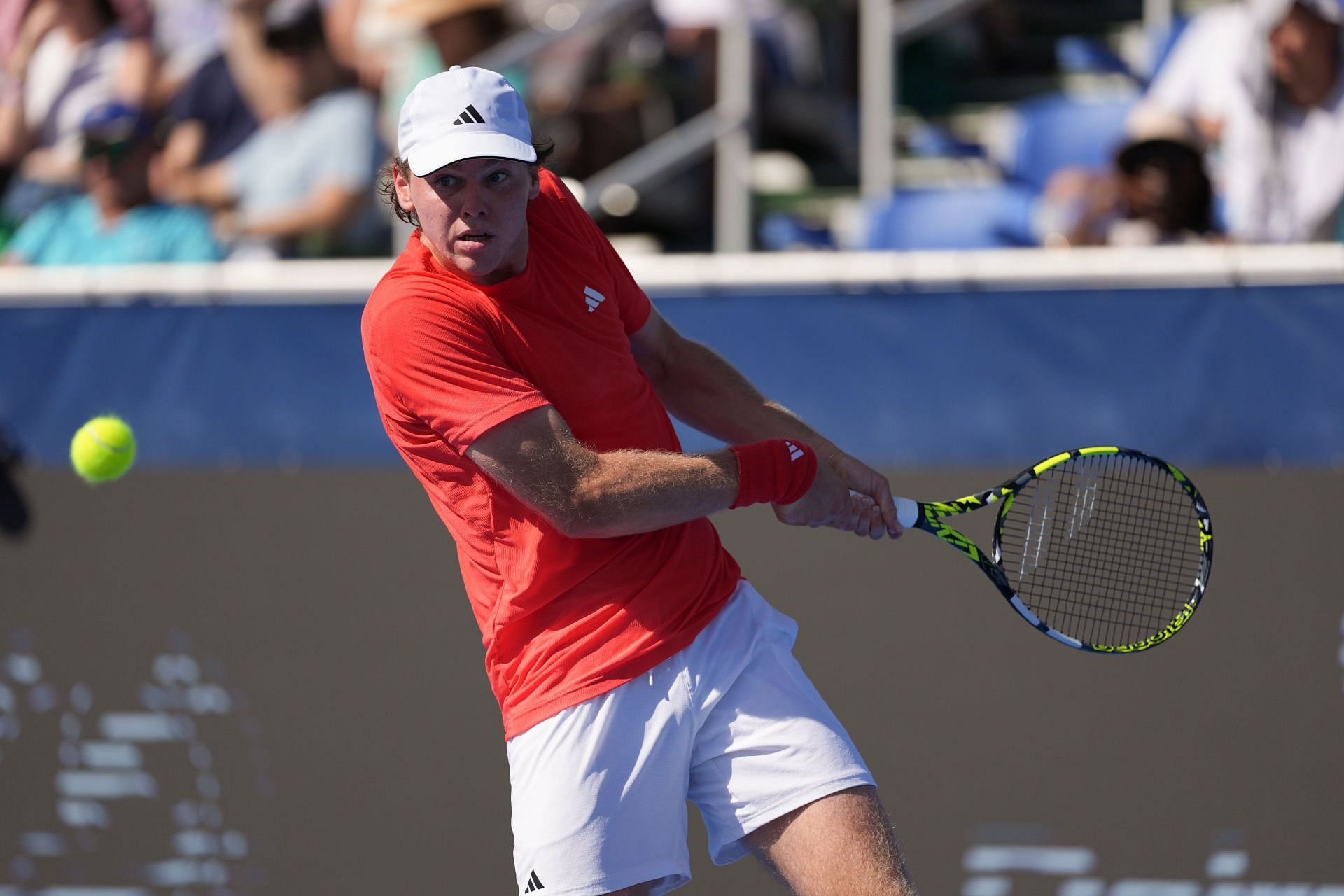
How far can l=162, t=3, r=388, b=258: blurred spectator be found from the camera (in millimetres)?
5117

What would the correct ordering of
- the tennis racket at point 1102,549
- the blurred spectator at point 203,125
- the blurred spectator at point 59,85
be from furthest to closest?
the blurred spectator at point 59,85
the blurred spectator at point 203,125
the tennis racket at point 1102,549

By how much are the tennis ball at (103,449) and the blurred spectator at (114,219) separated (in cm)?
100

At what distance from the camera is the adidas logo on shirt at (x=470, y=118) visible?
2.47 metres

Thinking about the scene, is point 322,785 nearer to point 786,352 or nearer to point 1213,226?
point 786,352

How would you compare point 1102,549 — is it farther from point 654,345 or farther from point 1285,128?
point 1285,128

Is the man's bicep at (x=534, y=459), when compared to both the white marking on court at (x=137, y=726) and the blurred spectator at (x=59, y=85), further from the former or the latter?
the blurred spectator at (x=59, y=85)

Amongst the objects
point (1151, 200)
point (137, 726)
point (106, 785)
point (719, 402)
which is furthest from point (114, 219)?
point (1151, 200)

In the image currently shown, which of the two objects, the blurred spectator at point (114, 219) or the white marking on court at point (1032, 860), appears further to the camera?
the blurred spectator at point (114, 219)

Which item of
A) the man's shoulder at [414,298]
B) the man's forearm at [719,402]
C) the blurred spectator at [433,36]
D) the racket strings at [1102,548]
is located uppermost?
the blurred spectator at [433,36]

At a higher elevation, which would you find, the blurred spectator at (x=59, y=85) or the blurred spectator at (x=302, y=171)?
the blurred spectator at (x=59, y=85)

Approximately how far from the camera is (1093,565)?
340cm

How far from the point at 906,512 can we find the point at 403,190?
1.06m

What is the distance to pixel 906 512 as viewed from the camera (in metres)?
2.91

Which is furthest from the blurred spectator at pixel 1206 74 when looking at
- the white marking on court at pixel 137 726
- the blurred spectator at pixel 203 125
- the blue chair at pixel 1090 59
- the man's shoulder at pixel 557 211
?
the white marking on court at pixel 137 726
